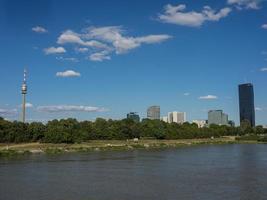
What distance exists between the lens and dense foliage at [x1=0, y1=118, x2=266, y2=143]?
348 ft

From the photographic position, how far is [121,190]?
113 ft

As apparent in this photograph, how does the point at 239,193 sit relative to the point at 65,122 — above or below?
below

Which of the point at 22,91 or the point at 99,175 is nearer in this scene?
the point at 99,175

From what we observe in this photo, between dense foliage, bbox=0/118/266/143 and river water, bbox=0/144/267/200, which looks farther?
dense foliage, bbox=0/118/266/143

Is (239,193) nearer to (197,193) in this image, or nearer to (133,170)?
(197,193)

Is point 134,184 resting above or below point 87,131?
below

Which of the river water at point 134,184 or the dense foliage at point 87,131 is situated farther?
the dense foliage at point 87,131

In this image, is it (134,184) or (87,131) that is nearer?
(134,184)

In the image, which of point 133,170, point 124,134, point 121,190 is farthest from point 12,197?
point 124,134

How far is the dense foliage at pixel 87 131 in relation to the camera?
348 ft

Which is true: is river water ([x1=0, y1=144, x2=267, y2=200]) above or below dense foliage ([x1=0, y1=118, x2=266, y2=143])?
below

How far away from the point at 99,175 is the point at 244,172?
15.6 metres

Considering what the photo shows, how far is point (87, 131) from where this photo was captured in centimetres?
12475

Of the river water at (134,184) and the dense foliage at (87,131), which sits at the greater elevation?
the dense foliage at (87,131)
